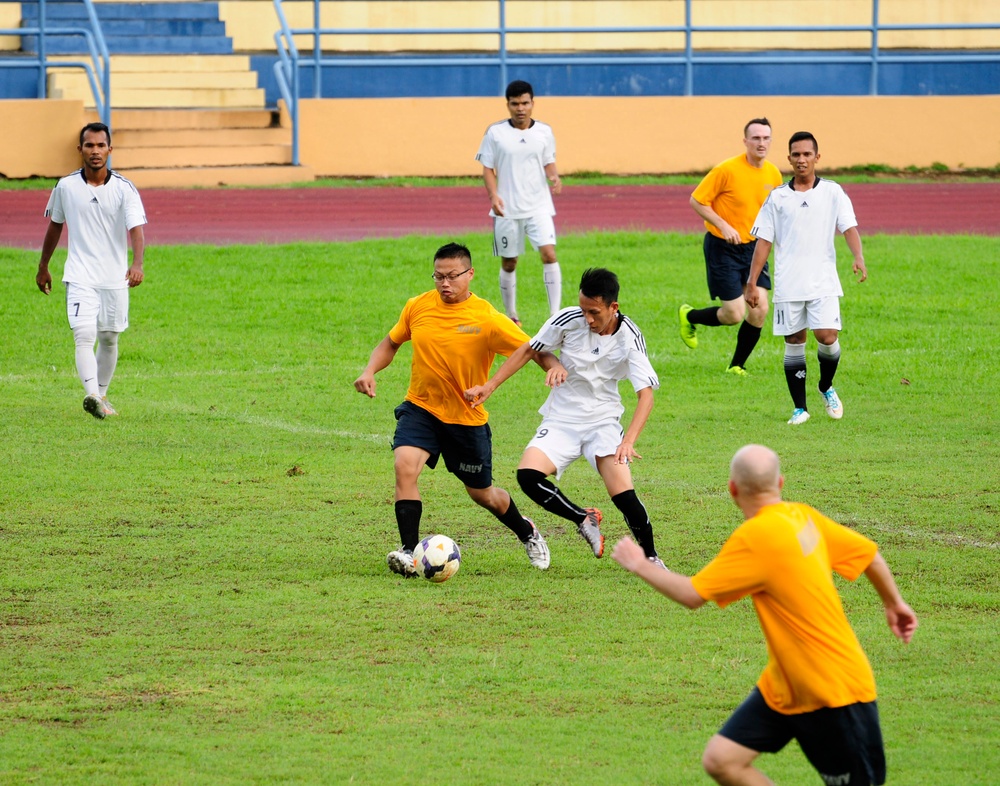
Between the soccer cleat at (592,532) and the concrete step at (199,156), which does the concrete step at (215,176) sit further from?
the soccer cleat at (592,532)

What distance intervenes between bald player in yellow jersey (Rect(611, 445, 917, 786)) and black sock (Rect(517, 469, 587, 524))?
132 inches

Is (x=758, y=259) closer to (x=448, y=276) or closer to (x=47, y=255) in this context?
(x=448, y=276)

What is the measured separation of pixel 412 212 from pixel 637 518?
50.4 feet

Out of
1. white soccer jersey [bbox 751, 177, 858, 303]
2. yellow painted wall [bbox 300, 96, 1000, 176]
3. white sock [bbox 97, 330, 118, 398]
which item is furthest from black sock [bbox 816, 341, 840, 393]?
yellow painted wall [bbox 300, 96, 1000, 176]

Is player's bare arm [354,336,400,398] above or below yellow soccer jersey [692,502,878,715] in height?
above

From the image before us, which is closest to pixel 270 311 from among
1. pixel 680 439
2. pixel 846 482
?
pixel 680 439

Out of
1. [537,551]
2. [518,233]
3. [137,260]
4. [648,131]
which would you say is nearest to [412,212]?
[648,131]

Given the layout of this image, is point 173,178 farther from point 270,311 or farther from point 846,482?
point 846,482

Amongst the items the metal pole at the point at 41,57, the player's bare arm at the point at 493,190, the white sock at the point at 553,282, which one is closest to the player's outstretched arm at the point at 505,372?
the player's bare arm at the point at 493,190

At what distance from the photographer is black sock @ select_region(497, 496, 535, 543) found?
7723 millimetres

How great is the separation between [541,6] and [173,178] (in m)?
10.1

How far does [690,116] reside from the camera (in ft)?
87.4

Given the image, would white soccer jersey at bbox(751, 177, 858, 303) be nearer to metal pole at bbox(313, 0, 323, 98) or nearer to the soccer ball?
the soccer ball

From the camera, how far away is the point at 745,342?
13.6 m
